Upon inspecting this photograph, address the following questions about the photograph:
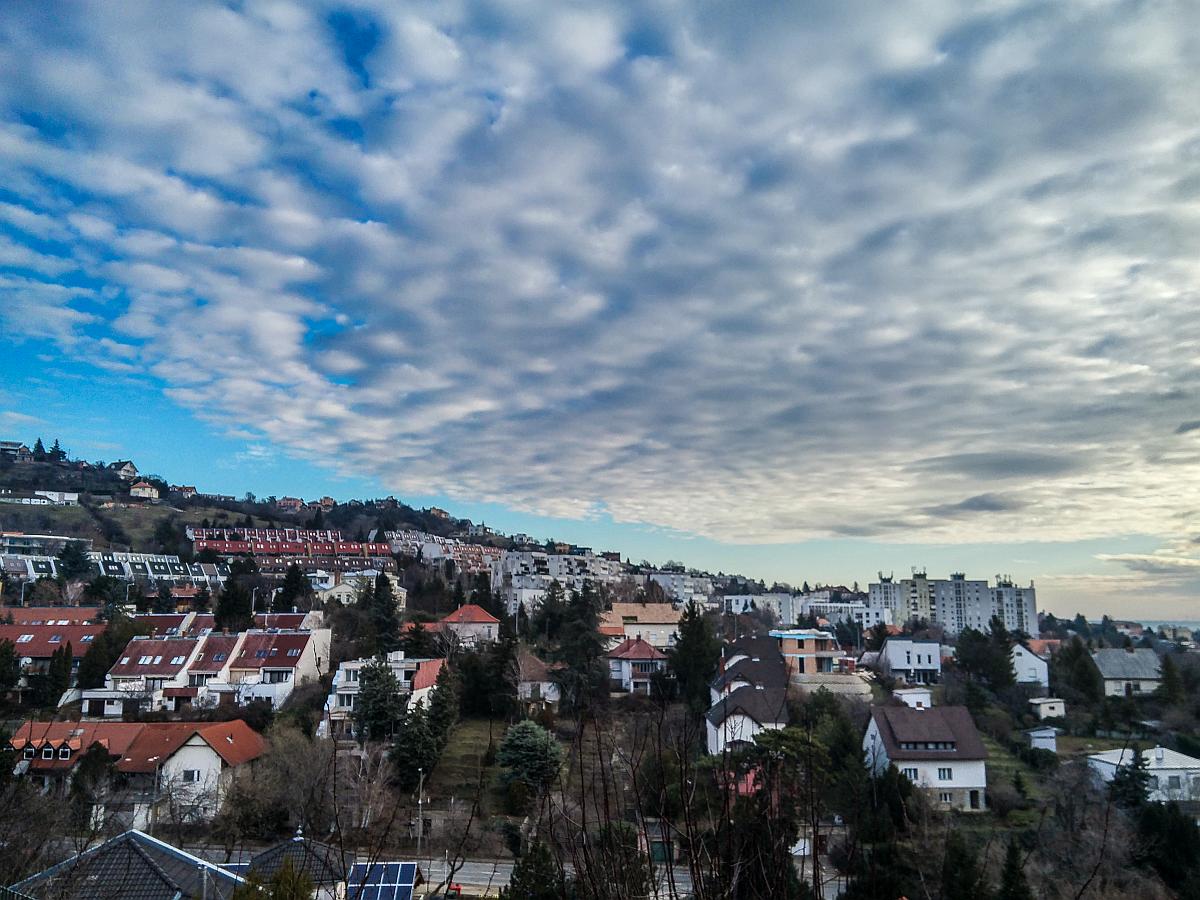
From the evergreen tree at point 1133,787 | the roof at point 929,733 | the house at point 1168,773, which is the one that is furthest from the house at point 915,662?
the evergreen tree at point 1133,787

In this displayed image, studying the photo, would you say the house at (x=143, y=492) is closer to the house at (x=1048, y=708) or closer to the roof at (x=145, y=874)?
the house at (x=1048, y=708)

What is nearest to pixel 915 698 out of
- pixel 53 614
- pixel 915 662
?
pixel 915 662

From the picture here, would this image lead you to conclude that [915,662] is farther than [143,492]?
No

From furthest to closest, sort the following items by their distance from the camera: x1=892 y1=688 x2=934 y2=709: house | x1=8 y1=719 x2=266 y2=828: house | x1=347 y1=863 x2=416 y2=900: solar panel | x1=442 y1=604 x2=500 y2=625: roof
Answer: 1. x1=442 y1=604 x2=500 y2=625: roof
2. x1=892 y1=688 x2=934 y2=709: house
3. x1=8 y1=719 x2=266 y2=828: house
4. x1=347 y1=863 x2=416 y2=900: solar panel

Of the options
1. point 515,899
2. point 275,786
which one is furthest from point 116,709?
point 515,899

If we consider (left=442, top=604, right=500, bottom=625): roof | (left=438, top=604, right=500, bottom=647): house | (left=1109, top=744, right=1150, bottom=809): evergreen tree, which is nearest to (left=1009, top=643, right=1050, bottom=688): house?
(left=1109, top=744, right=1150, bottom=809): evergreen tree

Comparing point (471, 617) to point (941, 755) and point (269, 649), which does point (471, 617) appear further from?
point (941, 755)

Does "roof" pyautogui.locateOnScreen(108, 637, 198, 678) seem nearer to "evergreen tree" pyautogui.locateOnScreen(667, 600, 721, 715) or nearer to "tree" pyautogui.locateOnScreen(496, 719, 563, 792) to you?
"tree" pyautogui.locateOnScreen(496, 719, 563, 792)
